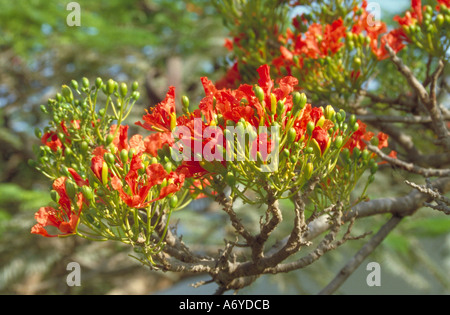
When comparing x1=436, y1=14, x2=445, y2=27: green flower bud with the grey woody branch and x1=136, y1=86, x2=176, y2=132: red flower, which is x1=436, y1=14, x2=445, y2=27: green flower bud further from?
x1=136, y1=86, x2=176, y2=132: red flower

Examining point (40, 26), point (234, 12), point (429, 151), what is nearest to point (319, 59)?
point (234, 12)

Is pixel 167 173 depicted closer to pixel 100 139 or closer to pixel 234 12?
pixel 100 139

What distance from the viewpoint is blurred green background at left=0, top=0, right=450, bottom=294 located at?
4.94 m

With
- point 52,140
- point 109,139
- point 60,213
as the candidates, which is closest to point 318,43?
point 109,139

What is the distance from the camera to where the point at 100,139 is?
1.43 m

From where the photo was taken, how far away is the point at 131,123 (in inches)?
243

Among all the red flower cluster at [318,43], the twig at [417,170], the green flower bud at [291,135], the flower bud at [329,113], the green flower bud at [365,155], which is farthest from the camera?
the red flower cluster at [318,43]

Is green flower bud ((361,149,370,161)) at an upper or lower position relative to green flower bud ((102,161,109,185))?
upper

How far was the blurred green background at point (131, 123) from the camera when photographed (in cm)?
494

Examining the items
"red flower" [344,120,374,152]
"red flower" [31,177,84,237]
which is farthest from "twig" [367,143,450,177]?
"red flower" [31,177,84,237]

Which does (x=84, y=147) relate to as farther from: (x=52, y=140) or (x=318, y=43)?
(x=318, y=43)

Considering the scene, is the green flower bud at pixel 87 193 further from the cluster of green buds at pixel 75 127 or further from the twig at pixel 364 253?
the twig at pixel 364 253

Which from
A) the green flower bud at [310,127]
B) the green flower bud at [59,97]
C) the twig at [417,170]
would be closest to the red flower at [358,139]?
the twig at [417,170]
